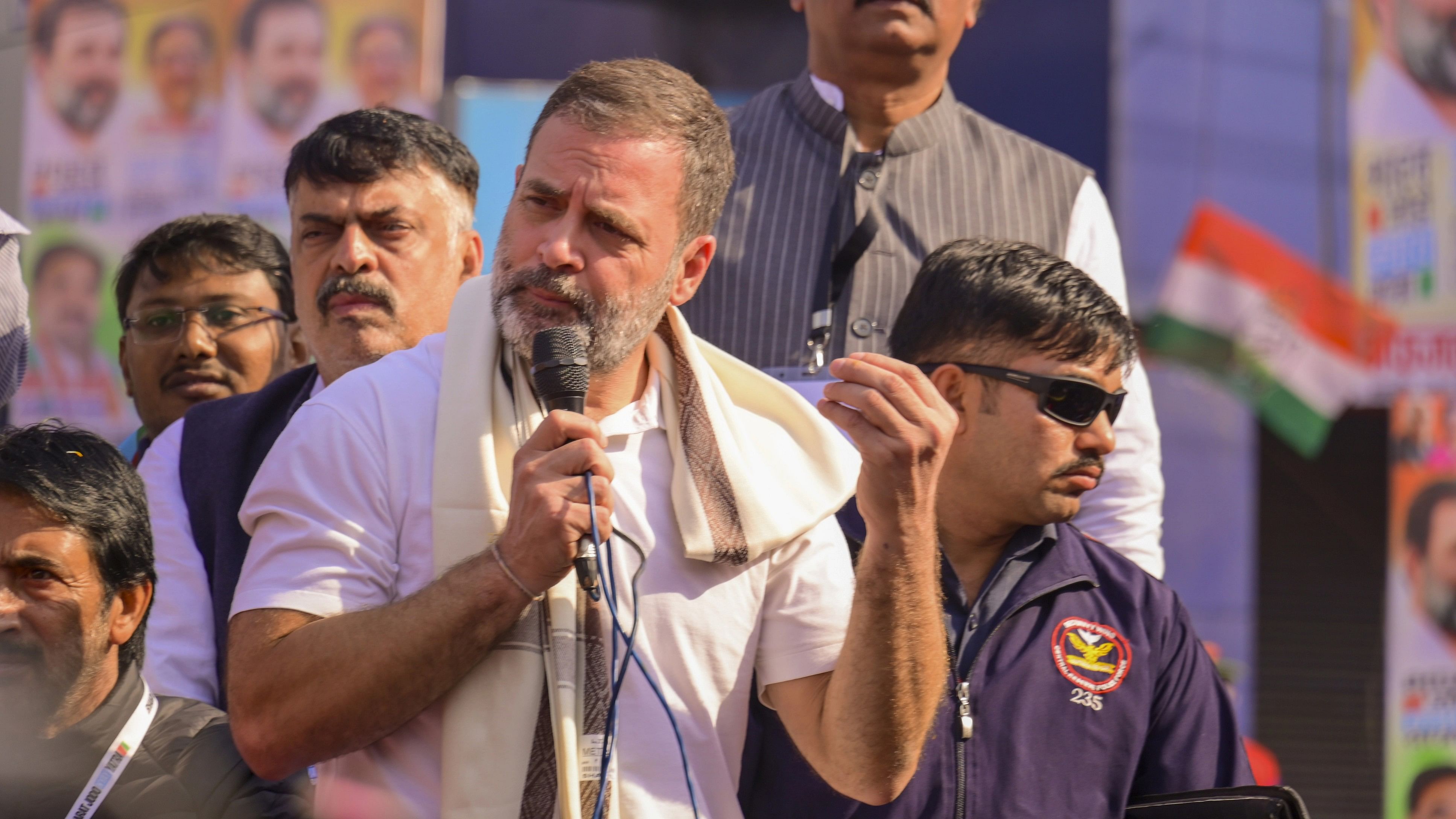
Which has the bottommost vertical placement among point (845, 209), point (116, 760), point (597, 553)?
point (116, 760)

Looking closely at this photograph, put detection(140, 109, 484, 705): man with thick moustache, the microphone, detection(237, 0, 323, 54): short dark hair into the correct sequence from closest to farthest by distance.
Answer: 1. the microphone
2. detection(140, 109, 484, 705): man with thick moustache
3. detection(237, 0, 323, 54): short dark hair

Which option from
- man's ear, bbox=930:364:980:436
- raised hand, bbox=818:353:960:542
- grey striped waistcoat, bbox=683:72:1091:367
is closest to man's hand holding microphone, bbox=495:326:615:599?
raised hand, bbox=818:353:960:542

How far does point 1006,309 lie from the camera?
299cm

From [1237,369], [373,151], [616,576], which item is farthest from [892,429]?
[1237,369]

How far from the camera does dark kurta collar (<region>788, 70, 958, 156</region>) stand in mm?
3354

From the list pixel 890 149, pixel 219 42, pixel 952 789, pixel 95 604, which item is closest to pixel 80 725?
pixel 95 604

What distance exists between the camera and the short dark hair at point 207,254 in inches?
152

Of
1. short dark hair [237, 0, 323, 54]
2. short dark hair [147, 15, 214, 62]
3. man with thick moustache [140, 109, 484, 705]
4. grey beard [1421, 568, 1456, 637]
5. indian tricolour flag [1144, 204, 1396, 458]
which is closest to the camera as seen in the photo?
man with thick moustache [140, 109, 484, 705]

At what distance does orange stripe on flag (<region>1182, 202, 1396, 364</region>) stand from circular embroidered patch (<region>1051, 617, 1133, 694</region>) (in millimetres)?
4990

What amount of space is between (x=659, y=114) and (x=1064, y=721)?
1.21 m

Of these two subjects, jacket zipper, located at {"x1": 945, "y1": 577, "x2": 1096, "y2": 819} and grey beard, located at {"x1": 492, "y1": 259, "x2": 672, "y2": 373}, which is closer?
grey beard, located at {"x1": 492, "y1": 259, "x2": 672, "y2": 373}

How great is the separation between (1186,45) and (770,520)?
592 cm

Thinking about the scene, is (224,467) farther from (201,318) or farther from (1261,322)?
(1261,322)

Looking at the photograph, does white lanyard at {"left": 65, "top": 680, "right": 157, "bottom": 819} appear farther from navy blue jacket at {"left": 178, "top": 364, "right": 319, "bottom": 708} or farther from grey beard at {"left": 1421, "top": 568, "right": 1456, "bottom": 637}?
grey beard at {"left": 1421, "top": 568, "right": 1456, "bottom": 637}
